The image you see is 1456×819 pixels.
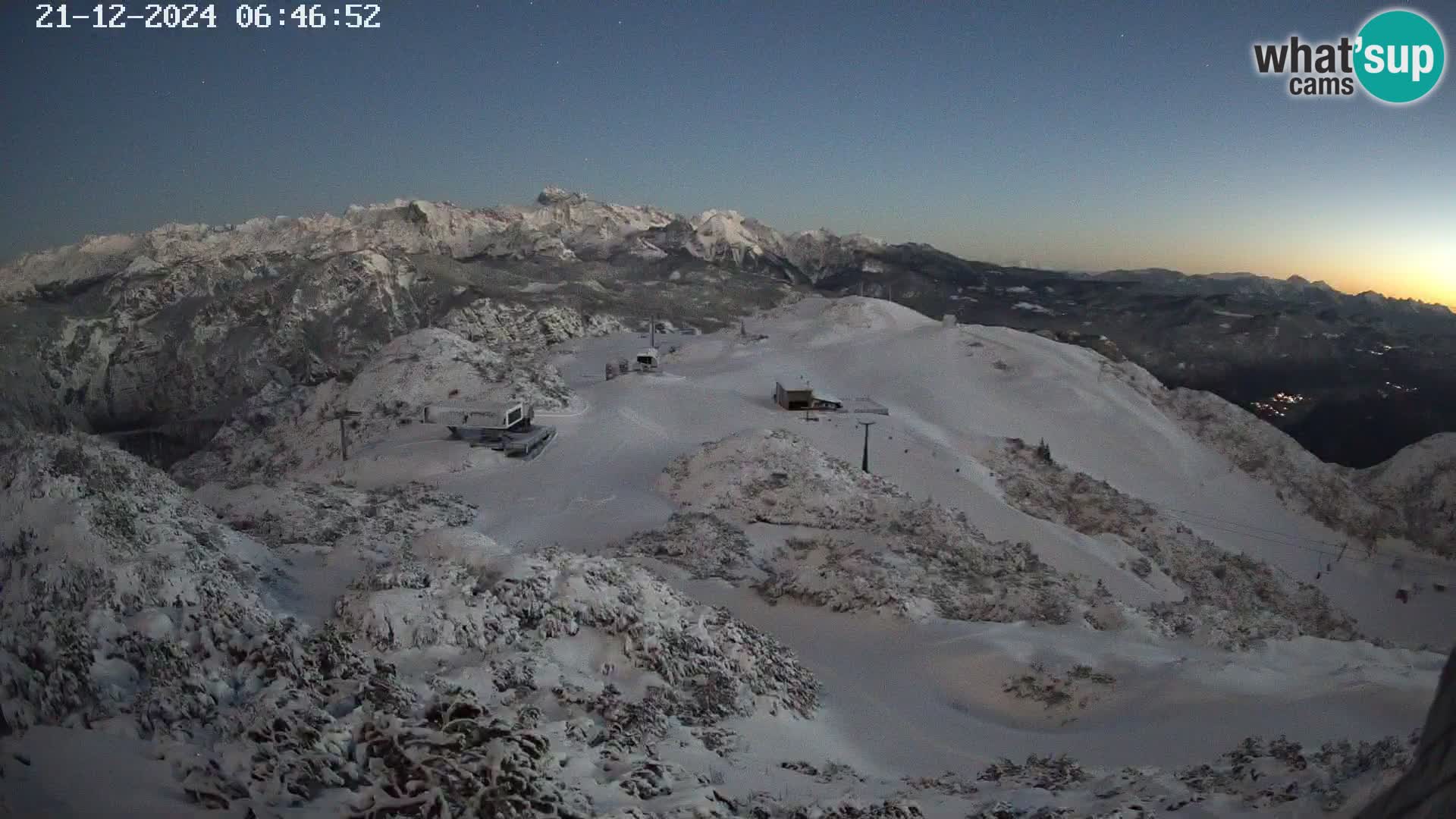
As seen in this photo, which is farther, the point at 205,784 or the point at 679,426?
the point at 679,426

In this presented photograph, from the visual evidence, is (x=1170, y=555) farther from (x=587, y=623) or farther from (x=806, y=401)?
(x=587, y=623)

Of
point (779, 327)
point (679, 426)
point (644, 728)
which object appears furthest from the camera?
point (779, 327)

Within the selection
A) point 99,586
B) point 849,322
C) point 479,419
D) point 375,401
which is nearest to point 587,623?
point 99,586

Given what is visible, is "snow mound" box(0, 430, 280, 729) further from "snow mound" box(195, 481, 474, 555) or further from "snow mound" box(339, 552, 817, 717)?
"snow mound" box(195, 481, 474, 555)

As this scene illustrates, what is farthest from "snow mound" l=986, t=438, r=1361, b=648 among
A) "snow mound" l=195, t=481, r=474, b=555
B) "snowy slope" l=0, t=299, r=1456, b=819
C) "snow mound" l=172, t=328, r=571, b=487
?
"snow mound" l=172, t=328, r=571, b=487

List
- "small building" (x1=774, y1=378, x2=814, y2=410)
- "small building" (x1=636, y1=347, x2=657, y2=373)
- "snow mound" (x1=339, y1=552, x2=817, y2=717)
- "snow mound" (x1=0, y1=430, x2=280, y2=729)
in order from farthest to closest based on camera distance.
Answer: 1. "small building" (x1=636, y1=347, x2=657, y2=373)
2. "small building" (x1=774, y1=378, x2=814, y2=410)
3. "snow mound" (x1=339, y1=552, x2=817, y2=717)
4. "snow mound" (x1=0, y1=430, x2=280, y2=729)

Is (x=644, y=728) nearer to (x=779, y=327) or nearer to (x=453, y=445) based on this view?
(x=453, y=445)

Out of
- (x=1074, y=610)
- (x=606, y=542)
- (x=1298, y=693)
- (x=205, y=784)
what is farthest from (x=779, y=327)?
(x=205, y=784)

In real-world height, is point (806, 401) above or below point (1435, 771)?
below
